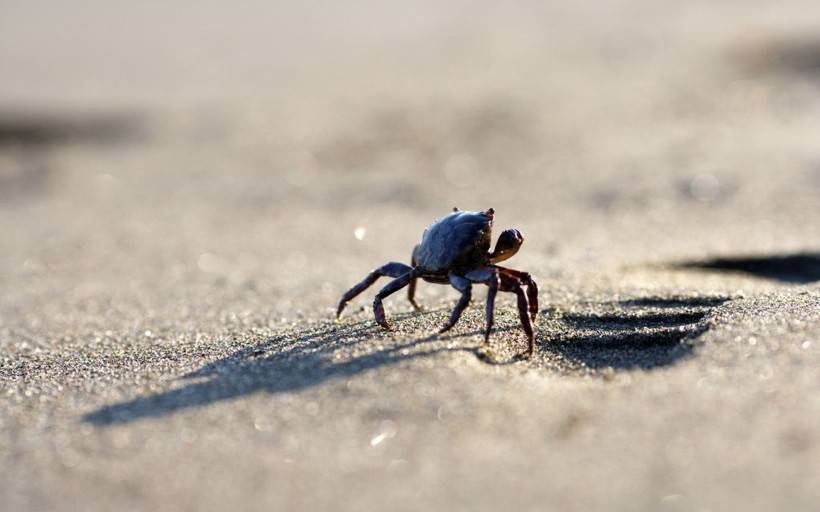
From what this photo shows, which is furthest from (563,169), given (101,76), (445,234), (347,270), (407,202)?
(101,76)

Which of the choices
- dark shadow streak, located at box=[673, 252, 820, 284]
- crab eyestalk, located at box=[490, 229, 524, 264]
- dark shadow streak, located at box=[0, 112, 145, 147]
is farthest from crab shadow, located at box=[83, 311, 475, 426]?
dark shadow streak, located at box=[0, 112, 145, 147]

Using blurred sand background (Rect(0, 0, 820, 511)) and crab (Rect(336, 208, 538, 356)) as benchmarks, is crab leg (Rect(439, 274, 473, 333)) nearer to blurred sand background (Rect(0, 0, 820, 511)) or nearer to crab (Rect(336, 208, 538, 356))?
crab (Rect(336, 208, 538, 356))

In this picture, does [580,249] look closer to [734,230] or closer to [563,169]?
[734,230]

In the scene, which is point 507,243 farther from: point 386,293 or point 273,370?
point 273,370

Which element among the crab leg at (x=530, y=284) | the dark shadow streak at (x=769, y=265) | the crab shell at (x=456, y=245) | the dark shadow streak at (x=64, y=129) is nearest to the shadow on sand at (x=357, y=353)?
the crab leg at (x=530, y=284)

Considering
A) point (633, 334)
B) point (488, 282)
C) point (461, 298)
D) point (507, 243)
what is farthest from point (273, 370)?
point (633, 334)

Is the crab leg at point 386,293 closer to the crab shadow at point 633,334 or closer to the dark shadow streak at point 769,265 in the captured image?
the crab shadow at point 633,334
